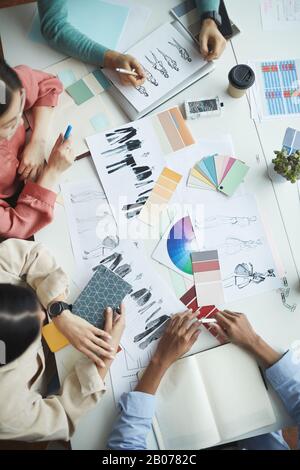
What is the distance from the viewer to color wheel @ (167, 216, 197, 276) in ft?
3.34

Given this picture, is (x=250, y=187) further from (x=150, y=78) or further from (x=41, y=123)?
(x=41, y=123)

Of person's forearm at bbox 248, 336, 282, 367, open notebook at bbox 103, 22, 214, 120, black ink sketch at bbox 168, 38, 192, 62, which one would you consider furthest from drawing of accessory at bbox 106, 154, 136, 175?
person's forearm at bbox 248, 336, 282, 367

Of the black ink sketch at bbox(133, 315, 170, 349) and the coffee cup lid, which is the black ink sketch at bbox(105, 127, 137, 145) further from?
the black ink sketch at bbox(133, 315, 170, 349)

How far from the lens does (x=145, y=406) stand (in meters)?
0.89

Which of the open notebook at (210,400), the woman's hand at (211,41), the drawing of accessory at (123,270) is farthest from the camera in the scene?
the woman's hand at (211,41)

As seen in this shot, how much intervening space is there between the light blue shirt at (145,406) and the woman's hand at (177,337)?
0.10m

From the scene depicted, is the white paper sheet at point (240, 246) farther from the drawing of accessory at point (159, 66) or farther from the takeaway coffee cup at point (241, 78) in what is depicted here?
the drawing of accessory at point (159, 66)

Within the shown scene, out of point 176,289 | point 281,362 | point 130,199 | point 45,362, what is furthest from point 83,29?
point 281,362

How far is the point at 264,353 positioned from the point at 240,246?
10.6 inches

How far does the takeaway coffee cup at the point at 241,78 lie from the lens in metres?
1.08

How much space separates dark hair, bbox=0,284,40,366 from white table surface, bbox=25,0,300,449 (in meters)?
0.15

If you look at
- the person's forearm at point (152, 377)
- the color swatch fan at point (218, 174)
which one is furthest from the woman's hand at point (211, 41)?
the person's forearm at point (152, 377)

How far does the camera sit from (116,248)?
1.02 metres
